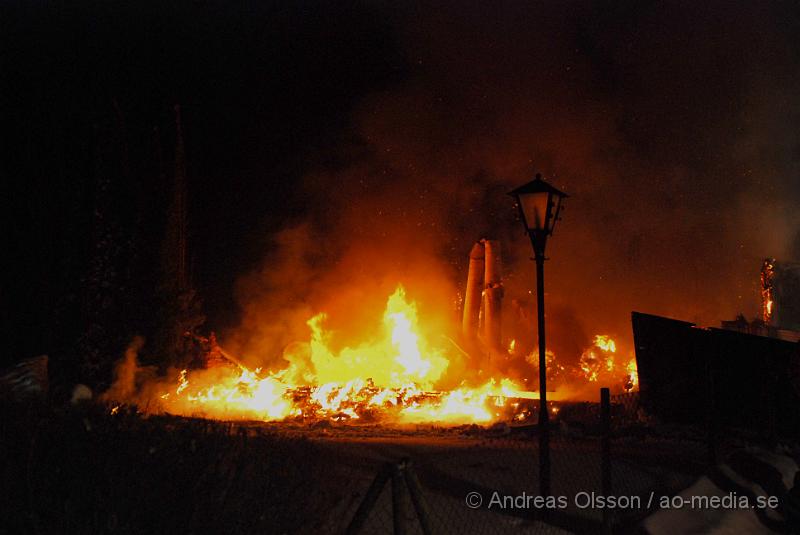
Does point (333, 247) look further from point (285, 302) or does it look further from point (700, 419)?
point (700, 419)

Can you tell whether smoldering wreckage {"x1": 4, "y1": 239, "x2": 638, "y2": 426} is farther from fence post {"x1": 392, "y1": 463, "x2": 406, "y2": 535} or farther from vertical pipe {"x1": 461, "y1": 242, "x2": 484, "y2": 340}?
fence post {"x1": 392, "y1": 463, "x2": 406, "y2": 535}

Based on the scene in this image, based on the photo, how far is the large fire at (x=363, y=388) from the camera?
15172 mm

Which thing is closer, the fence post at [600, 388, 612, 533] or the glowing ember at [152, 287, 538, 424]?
the fence post at [600, 388, 612, 533]

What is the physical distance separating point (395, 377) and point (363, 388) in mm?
2913

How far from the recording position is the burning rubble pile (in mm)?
15148

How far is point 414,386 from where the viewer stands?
17.5 metres

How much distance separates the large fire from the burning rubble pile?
0.09ft

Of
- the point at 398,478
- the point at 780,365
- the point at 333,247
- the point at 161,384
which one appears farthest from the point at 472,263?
the point at 398,478

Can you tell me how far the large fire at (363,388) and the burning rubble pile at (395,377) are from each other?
0.03 meters

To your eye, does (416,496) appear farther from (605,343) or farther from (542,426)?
(605,343)

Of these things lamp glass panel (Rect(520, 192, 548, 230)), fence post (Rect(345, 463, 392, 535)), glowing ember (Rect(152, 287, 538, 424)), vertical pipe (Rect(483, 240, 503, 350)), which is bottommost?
fence post (Rect(345, 463, 392, 535))

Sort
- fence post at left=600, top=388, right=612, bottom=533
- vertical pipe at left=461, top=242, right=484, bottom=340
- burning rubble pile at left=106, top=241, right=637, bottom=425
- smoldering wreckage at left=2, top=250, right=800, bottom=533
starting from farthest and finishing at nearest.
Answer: vertical pipe at left=461, top=242, right=484, bottom=340 < burning rubble pile at left=106, top=241, right=637, bottom=425 < smoldering wreckage at left=2, top=250, right=800, bottom=533 < fence post at left=600, top=388, right=612, bottom=533

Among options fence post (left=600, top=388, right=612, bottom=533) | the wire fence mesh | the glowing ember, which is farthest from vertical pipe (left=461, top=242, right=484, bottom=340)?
fence post (left=600, top=388, right=612, bottom=533)

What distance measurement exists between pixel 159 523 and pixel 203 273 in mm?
18363
